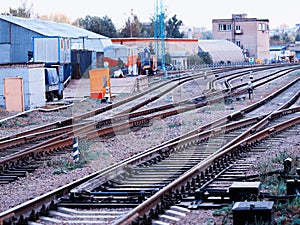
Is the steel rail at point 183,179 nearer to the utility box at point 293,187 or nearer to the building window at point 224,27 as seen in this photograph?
the utility box at point 293,187

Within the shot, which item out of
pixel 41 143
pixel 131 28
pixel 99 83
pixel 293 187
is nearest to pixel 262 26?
pixel 131 28

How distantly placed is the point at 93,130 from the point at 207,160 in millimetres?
6936

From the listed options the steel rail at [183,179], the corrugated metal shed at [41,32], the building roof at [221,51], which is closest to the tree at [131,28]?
the building roof at [221,51]

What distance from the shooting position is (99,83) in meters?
32.8

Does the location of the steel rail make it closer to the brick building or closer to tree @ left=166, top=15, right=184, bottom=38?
the brick building

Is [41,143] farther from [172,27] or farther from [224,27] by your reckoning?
[224,27]

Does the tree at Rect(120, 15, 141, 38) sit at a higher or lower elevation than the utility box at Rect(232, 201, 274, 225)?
higher

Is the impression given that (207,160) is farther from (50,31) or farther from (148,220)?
(50,31)

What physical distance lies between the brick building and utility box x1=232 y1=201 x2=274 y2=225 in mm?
98707

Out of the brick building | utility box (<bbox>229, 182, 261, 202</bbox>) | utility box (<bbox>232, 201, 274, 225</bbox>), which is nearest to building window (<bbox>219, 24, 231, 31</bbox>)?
the brick building

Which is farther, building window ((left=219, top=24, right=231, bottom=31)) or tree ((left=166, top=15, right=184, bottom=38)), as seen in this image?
tree ((left=166, top=15, right=184, bottom=38))

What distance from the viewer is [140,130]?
1978 cm

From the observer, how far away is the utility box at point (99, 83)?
3225 centimetres

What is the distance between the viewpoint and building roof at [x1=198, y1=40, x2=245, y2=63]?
8956 cm
